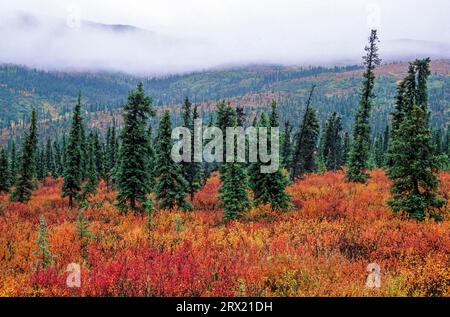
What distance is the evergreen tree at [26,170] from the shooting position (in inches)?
1395

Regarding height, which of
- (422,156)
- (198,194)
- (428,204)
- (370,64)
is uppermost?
(370,64)

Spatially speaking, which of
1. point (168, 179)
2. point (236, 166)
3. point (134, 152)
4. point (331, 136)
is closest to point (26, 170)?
point (168, 179)

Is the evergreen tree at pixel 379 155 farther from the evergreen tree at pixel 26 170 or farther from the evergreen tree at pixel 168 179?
the evergreen tree at pixel 26 170

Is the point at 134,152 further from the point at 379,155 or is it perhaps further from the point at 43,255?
the point at 379,155

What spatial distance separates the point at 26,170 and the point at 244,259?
3332 centimetres

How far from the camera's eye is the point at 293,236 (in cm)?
1393

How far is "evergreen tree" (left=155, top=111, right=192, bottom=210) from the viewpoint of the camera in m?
26.5

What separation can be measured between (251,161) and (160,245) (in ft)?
41.0

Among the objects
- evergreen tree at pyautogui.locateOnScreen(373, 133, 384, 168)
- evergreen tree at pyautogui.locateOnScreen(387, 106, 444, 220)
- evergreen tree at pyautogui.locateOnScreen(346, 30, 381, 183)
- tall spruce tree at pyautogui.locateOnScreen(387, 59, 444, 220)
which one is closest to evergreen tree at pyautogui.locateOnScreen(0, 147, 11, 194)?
evergreen tree at pyautogui.locateOnScreen(346, 30, 381, 183)

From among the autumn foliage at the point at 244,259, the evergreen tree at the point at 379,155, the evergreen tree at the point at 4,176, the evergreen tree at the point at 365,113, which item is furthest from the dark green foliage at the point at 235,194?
the evergreen tree at the point at 379,155

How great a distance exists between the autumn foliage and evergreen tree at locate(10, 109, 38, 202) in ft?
68.5
